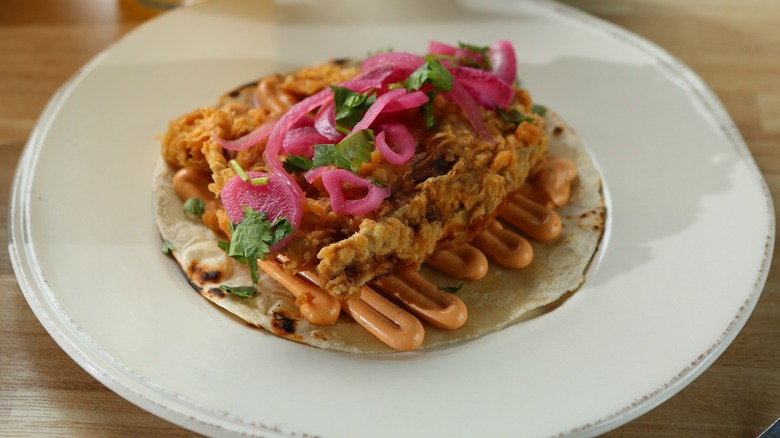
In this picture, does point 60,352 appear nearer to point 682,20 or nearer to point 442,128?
point 442,128

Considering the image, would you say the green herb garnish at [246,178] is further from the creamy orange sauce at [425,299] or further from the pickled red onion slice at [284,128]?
the creamy orange sauce at [425,299]

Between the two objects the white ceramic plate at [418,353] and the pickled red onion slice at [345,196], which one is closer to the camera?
the white ceramic plate at [418,353]

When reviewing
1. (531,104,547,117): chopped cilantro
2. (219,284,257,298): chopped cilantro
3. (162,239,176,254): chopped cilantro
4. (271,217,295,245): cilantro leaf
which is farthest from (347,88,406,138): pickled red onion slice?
(531,104,547,117): chopped cilantro

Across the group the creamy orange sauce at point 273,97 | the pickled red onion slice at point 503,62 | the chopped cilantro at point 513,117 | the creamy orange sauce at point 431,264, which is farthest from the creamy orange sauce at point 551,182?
the creamy orange sauce at point 273,97

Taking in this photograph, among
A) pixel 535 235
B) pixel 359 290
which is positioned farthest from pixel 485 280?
pixel 359 290

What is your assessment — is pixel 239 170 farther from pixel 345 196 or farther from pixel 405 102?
pixel 405 102
